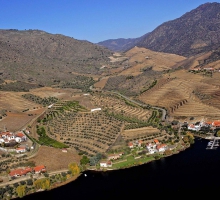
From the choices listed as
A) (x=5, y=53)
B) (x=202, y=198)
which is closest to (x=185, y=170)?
(x=202, y=198)

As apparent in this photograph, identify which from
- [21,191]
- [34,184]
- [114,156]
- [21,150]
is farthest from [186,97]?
[21,191]

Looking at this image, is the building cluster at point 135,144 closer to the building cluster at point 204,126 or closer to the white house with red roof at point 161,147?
the white house with red roof at point 161,147

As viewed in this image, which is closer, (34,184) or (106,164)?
(34,184)

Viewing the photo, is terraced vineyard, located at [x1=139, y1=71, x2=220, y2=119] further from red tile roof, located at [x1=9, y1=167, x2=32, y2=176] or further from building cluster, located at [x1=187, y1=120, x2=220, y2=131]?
red tile roof, located at [x1=9, y1=167, x2=32, y2=176]

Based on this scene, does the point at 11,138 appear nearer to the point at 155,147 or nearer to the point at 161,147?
the point at 155,147

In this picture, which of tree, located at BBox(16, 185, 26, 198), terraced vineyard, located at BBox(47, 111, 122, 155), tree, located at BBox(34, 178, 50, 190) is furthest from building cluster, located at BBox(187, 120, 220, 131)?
tree, located at BBox(16, 185, 26, 198)

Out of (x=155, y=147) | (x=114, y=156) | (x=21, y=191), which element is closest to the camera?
(x=21, y=191)
